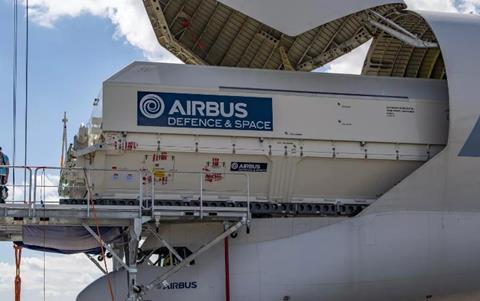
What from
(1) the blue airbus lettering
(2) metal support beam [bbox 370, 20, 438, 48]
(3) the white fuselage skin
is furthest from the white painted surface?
(3) the white fuselage skin

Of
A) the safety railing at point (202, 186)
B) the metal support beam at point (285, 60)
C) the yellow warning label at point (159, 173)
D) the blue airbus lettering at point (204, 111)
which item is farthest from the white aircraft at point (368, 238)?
the metal support beam at point (285, 60)

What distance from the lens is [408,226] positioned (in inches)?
690

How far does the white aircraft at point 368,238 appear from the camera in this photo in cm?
1672

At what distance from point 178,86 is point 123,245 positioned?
158 inches

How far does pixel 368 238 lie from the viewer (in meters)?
17.3

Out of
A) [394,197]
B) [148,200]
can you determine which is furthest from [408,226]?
[148,200]

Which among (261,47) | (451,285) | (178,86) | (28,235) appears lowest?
(451,285)

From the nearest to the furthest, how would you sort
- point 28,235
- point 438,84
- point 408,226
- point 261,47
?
point 28,235
point 408,226
point 438,84
point 261,47

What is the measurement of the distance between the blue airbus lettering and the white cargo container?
2 centimetres

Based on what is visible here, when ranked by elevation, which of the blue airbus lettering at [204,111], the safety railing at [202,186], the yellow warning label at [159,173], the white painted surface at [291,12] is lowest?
the safety railing at [202,186]

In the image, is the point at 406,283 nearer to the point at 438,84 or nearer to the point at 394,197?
the point at 394,197

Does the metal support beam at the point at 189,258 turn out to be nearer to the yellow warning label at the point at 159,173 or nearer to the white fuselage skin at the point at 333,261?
the white fuselage skin at the point at 333,261

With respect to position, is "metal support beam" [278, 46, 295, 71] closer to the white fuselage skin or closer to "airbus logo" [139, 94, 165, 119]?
"airbus logo" [139, 94, 165, 119]

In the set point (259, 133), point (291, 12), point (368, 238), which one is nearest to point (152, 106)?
point (259, 133)
